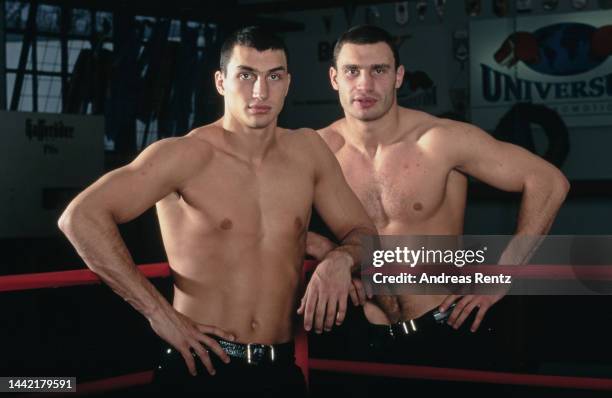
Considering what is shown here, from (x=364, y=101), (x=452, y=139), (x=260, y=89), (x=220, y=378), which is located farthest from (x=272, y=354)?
(x=452, y=139)

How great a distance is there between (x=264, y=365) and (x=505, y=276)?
657mm

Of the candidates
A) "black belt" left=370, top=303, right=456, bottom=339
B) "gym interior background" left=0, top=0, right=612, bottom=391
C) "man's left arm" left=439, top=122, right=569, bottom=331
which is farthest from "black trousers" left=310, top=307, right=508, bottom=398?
"gym interior background" left=0, top=0, right=612, bottom=391

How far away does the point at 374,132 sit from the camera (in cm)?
248

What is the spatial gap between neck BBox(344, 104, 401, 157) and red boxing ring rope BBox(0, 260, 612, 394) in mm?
488

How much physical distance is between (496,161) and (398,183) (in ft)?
0.93

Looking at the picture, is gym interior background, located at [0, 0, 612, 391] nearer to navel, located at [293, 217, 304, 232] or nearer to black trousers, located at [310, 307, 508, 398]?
black trousers, located at [310, 307, 508, 398]

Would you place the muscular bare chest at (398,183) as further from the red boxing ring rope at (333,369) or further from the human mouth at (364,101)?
the red boxing ring rope at (333,369)

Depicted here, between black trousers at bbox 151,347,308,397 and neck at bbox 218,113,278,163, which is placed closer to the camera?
black trousers at bbox 151,347,308,397

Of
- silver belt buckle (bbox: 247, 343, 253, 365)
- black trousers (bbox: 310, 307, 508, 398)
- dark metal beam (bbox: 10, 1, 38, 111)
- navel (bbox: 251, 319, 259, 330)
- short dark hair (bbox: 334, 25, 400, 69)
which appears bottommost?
black trousers (bbox: 310, 307, 508, 398)

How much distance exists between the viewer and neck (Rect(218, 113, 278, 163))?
183cm

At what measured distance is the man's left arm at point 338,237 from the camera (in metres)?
1.58

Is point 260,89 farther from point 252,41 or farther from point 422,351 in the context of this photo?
point 422,351

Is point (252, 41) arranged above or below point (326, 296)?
above

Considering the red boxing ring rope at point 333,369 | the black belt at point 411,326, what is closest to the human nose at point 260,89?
the red boxing ring rope at point 333,369
